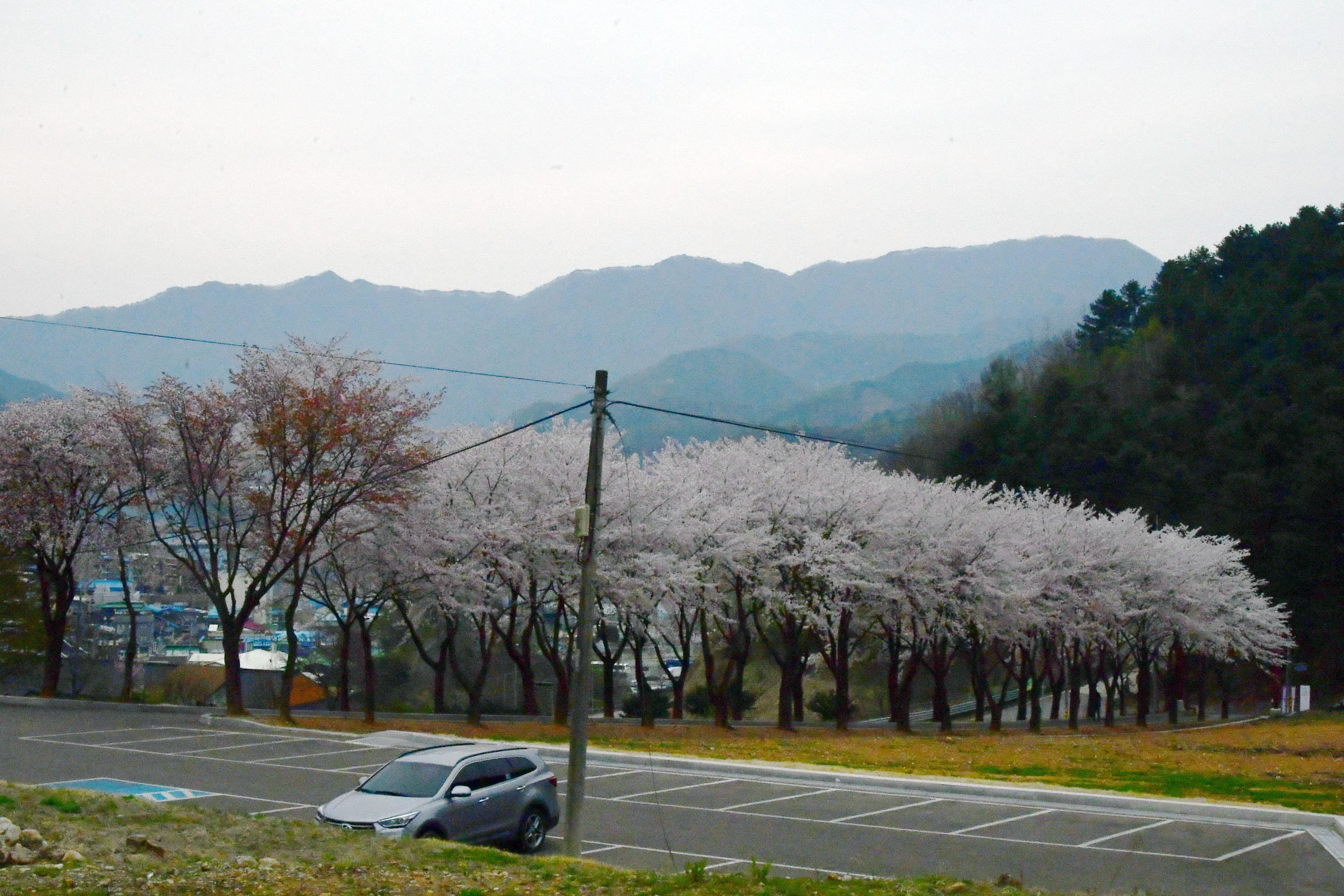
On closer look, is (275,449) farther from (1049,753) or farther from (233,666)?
(1049,753)

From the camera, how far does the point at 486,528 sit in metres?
35.4

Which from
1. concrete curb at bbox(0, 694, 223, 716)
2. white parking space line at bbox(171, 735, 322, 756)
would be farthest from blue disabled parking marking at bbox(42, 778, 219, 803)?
concrete curb at bbox(0, 694, 223, 716)

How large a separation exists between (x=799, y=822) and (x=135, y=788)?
10958 mm

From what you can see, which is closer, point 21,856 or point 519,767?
point 21,856

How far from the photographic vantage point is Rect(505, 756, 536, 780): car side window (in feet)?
53.1

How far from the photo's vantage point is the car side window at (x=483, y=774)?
15422 mm

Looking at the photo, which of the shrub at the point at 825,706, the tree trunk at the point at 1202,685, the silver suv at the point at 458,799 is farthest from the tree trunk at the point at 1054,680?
the silver suv at the point at 458,799

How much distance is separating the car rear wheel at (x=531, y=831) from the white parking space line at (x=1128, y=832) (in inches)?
298

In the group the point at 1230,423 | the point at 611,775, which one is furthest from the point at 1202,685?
the point at 611,775

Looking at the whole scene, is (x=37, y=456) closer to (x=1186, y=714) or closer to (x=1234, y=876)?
(x=1234, y=876)

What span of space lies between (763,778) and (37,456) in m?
26.1

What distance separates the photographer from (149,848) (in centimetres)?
1116

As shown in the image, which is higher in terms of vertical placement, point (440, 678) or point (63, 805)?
point (63, 805)

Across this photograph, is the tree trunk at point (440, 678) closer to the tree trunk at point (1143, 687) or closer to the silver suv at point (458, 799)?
the silver suv at point (458, 799)
